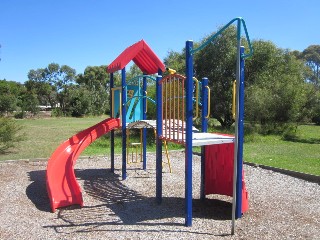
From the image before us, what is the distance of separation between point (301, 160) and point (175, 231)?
267 inches

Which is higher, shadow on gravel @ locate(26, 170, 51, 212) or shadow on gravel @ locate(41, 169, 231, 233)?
shadow on gravel @ locate(26, 170, 51, 212)

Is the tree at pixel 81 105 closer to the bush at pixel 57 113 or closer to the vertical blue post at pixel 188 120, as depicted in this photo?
the bush at pixel 57 113

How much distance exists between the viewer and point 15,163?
374 inches

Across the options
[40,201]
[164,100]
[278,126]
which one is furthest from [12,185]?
[278,126]

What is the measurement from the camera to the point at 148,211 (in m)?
5.35

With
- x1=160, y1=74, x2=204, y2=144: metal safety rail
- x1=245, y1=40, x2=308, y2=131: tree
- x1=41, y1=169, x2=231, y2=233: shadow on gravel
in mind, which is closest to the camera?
x1=41, y1=169, x2=231, y2=233: shadow on gravel

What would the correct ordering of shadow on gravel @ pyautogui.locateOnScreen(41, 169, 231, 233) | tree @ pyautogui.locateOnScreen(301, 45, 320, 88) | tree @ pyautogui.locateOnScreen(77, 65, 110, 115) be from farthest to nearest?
tree @ pyautogui.locateOnScreen(301, 45, 320, 88), tree @ pyautogui.locateOnScreen(77, 65, 110, 115), shadow on gravel @ pyautogui.locateOnScreen(41, 169, 231, 233)

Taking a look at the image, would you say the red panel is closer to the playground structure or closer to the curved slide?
the playground structure

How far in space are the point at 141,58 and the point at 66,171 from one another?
11.1ft

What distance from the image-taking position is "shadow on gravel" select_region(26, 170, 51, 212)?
5.70 m

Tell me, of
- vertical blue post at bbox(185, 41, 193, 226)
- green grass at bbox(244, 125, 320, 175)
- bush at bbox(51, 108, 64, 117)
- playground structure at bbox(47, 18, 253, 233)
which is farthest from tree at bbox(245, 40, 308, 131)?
bush at bbox(51, 108, 64, 117)

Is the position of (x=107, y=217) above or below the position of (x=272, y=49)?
below

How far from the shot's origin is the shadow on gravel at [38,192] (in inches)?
224

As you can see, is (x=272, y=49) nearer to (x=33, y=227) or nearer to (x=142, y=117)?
(x=142, y=117)
